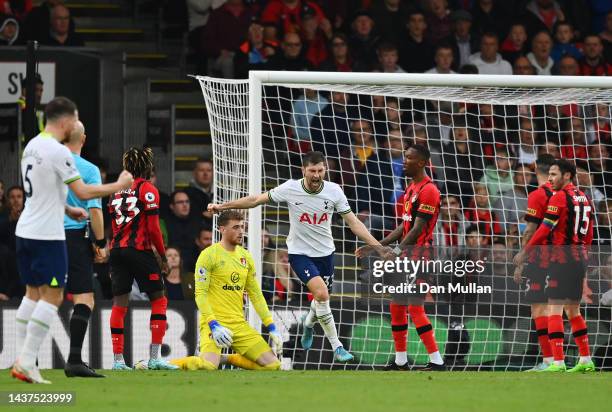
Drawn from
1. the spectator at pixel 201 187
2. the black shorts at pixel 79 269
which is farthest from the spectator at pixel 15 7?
the black shorts at pixel 79 269

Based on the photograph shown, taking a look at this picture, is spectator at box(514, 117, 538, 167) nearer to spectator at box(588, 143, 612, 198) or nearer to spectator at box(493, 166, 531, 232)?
spectator at box(493, 166, 531, 232)

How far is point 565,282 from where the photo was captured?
41.6 feet

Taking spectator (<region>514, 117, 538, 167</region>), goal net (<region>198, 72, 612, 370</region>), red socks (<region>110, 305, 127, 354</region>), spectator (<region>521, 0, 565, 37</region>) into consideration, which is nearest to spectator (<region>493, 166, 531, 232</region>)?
goal net (<region>198, 72, 612, 370</region>)

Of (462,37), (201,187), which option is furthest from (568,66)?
(201,187)

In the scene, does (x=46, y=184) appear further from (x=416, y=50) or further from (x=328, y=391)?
(x=416, y=50)

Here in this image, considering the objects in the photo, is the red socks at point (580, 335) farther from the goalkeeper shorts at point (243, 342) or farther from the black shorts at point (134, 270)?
the black shorts at point (134, 270)

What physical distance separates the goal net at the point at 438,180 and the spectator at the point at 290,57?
82 centimetres

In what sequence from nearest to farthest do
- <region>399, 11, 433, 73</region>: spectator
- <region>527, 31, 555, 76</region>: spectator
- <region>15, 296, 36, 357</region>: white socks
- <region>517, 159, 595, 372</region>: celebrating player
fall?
1. <region>15, 296, 36, 357</region>: white socks
2. <region>517, 159, 595, 372</region>: celebrating player
3. <region>399, 11, 433, 73</region>: spectator
4. <region>527, 31, 555, 76</region>: spectator

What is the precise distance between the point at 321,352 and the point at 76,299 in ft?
13.0

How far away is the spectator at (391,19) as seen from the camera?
1922 centimetres

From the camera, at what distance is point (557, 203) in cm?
1263

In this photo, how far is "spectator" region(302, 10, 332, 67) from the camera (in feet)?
61.4

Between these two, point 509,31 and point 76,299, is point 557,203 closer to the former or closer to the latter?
point 76,299
